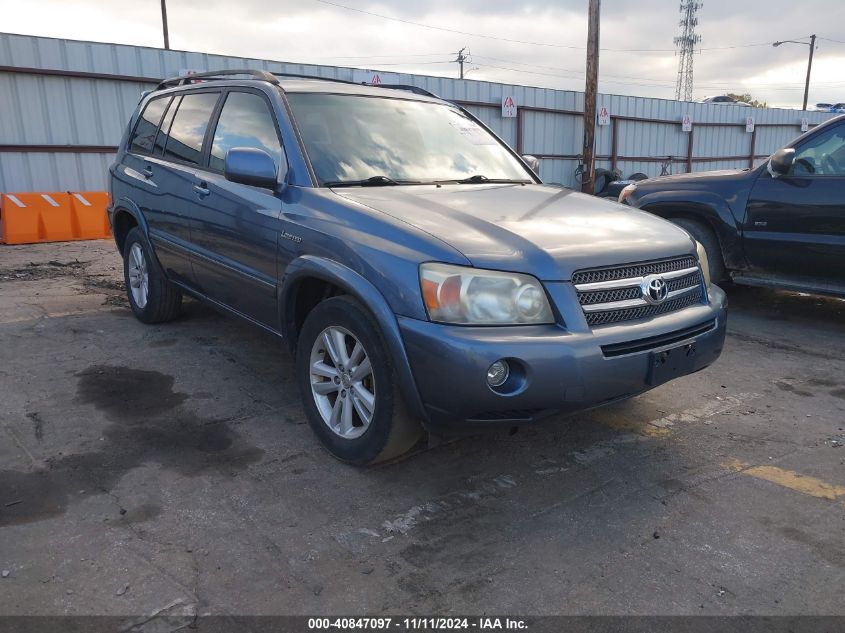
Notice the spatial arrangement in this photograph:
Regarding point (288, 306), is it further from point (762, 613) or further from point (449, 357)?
point (762, 613)

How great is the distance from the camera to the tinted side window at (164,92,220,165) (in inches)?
171

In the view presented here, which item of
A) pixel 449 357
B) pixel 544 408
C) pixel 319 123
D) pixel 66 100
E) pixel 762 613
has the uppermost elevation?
pixel 66 100

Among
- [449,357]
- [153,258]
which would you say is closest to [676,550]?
[449,357]

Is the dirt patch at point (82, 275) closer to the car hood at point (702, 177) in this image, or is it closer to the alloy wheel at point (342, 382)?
the alloy wheel at point (342, 382)

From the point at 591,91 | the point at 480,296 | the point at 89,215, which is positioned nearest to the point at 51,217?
the point at 89,215

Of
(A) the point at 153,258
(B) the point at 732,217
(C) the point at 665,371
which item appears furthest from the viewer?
(B) the point at 732,217

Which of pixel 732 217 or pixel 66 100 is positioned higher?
pixel 66 100

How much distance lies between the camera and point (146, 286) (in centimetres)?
533

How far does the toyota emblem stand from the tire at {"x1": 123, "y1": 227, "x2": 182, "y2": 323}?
136 inches

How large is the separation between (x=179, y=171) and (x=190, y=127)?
12.9 inches

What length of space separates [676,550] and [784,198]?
13.8 ft

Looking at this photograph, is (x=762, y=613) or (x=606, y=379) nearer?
(x=762, y=613)

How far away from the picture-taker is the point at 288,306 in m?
3.43

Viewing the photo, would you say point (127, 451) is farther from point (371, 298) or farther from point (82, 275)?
point (82, 275)
